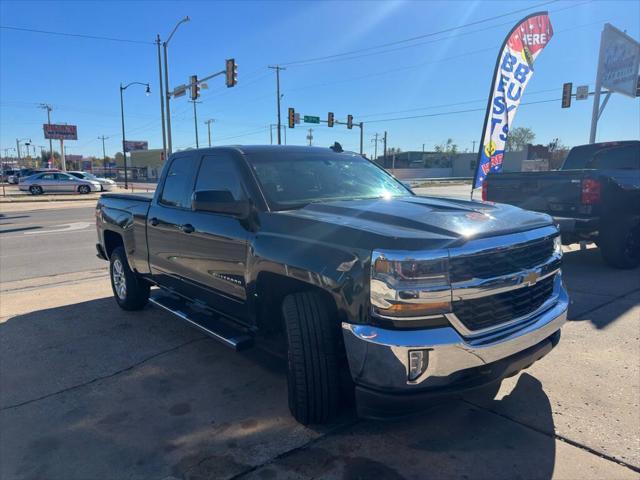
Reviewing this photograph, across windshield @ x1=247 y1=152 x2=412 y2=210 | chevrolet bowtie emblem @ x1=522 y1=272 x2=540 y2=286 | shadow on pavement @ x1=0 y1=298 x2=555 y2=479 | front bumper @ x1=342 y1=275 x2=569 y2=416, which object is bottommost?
shadow on pavement @ x1=0 y1=298 x2=555 y2=479

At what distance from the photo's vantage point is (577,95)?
27.4m

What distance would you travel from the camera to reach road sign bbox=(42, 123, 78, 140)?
70812 mm

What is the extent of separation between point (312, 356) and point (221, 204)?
124cm

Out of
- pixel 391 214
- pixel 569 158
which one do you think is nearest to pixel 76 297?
pixel 391 214

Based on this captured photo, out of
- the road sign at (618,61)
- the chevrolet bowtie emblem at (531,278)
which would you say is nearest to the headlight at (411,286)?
the chevrolet bowtie emblem at (531,278)

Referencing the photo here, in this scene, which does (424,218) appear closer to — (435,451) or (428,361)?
(428,361)

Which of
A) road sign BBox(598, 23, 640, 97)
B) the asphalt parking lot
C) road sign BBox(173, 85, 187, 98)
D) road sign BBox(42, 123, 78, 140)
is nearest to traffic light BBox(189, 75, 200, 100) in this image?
road sign BBox(173, 85, 187, 98)

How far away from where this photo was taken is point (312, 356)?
2.80m

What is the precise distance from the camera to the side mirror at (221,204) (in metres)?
3.29

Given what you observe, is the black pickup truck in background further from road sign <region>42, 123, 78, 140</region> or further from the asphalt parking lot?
road sign <region>42, 123, 78, 140</region>

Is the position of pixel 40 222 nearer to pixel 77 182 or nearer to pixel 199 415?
pixel 199 415

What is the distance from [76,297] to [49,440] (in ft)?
12.2

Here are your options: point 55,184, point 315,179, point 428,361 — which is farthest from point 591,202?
point 55,184

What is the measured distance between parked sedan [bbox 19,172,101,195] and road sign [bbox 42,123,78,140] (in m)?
42.8
